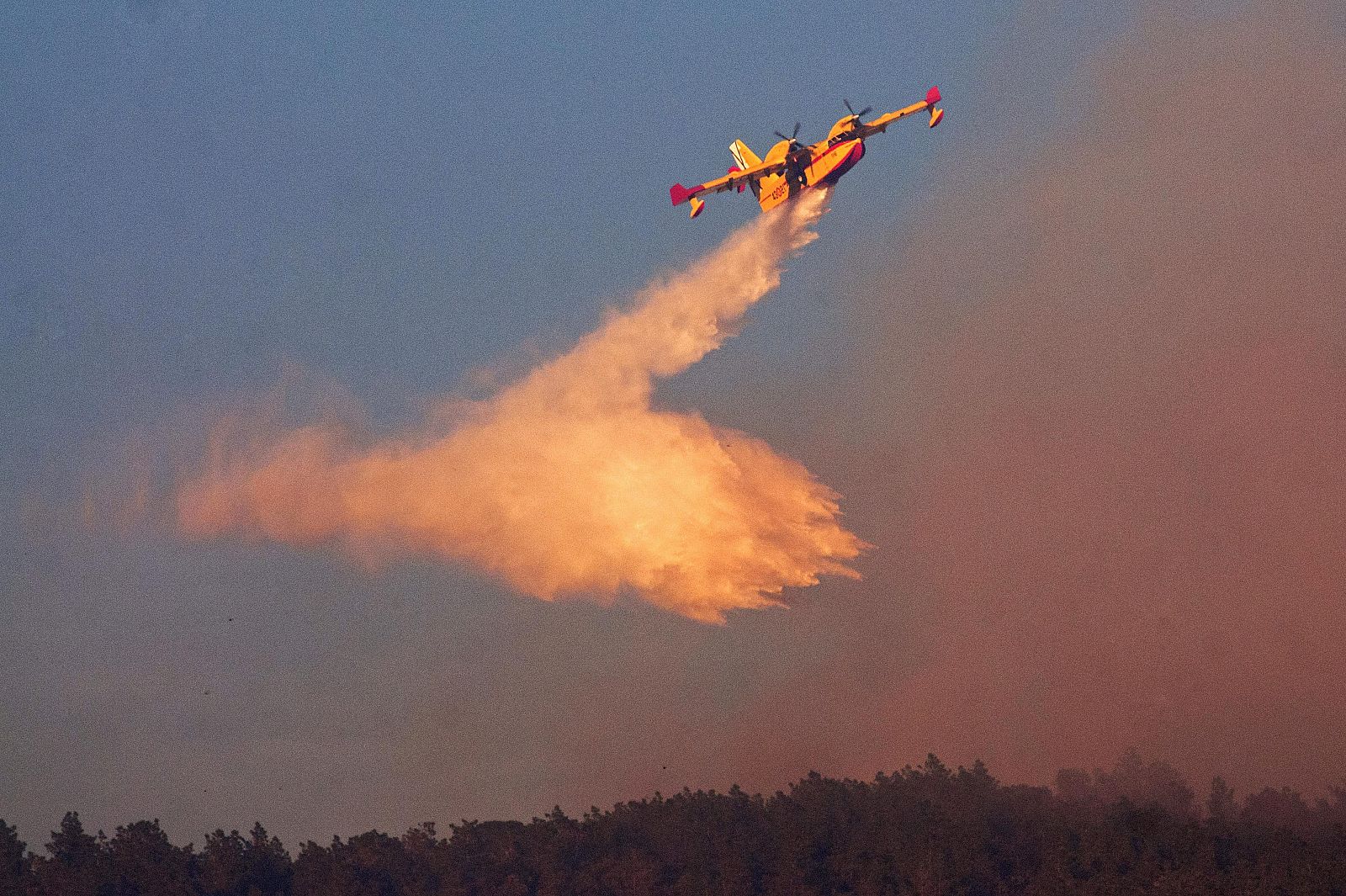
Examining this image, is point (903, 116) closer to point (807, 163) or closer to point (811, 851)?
point (807, 163)

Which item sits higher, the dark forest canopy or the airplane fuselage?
the airplane fuselage

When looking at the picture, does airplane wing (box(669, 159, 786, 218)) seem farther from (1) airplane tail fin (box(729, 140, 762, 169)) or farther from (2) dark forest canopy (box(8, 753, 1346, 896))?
(2) dark forest canopy (box(8, 753, 1346, 896))

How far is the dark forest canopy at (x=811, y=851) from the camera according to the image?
2889 inches

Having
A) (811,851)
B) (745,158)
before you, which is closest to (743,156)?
(745,158)

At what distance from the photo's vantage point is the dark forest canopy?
241 ft

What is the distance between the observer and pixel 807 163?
69.4 meters

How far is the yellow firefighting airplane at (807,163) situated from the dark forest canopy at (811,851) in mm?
28537

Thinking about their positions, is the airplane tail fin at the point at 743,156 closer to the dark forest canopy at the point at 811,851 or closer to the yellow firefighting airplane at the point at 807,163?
the yellow firefighting airplane at the point at 807,163

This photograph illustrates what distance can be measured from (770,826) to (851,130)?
118 ft

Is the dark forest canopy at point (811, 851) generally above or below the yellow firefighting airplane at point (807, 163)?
below

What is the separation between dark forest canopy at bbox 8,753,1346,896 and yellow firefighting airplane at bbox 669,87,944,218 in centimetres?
2854

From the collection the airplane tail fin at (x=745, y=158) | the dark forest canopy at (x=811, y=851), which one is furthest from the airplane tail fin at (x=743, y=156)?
the dark forest canopy at (x=811, y=851)

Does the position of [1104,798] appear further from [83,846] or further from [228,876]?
[83,846]

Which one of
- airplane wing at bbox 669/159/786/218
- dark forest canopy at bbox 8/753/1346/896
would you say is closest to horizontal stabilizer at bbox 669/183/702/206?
airplane wing at bbox 669/159/786/218
